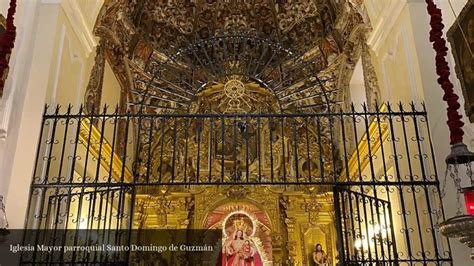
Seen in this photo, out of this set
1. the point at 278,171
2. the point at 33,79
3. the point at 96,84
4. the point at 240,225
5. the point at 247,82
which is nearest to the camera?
the point at 33,79

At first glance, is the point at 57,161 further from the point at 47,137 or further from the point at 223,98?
the point at 223,98

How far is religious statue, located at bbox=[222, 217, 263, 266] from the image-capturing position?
10.6 meters

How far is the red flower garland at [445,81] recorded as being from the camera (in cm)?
482

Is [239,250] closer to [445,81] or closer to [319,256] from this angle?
[319,256]

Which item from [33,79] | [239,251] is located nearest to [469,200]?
[33,79]

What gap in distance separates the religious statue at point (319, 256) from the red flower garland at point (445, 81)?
6.39 meters

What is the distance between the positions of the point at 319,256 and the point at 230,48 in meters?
5.25

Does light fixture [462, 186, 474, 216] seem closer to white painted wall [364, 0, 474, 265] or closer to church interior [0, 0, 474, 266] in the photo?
church interior [0, 0, 474, 266]

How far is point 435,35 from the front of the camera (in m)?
5.29

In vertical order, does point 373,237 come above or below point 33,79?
below

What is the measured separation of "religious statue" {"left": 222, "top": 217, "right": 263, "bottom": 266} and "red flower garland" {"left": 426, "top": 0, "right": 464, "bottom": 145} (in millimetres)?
6637

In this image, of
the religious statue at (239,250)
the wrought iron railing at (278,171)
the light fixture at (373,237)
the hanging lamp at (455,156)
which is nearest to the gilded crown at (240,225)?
the religious statue at (239,250)

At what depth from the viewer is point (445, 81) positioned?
5094 mm

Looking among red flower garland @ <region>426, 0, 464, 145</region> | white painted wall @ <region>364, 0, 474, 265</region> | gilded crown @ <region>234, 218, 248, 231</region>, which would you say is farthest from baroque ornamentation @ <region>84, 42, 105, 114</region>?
red flower garland @ <region>426, 0, 464, 145</region>
